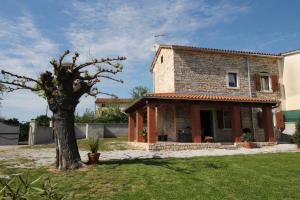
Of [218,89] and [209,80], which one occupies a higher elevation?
[209,80]

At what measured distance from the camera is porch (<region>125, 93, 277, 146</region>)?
15219mm

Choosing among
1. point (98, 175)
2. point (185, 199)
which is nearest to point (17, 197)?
point (185, 199)

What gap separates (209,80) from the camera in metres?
19.7

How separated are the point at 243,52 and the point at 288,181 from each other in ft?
48.0

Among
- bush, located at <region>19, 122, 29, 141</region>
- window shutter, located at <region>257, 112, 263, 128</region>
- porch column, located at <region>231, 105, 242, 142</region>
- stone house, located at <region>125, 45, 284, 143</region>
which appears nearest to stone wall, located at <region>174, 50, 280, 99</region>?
stone house, located at <region>125, 45, 284, 143</region>

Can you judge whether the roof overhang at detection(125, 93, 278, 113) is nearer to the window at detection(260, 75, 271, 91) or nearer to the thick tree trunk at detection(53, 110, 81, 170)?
the window at detection(260, 75, 271, 91)

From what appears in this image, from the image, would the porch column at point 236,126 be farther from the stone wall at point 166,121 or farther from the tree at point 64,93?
the tree at point 64,93

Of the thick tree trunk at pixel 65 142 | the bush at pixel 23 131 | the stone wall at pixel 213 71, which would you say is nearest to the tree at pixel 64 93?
the thick tree trunk at pixel 65 142

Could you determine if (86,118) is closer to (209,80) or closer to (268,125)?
(209,80)

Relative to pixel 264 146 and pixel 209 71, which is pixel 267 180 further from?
pixel 209 71

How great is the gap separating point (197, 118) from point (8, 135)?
20.4 metres

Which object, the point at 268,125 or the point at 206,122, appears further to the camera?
the point at 206,122

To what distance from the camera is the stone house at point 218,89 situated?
17.9m

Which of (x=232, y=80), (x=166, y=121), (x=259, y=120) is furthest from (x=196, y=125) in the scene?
(x=259, y=120)
